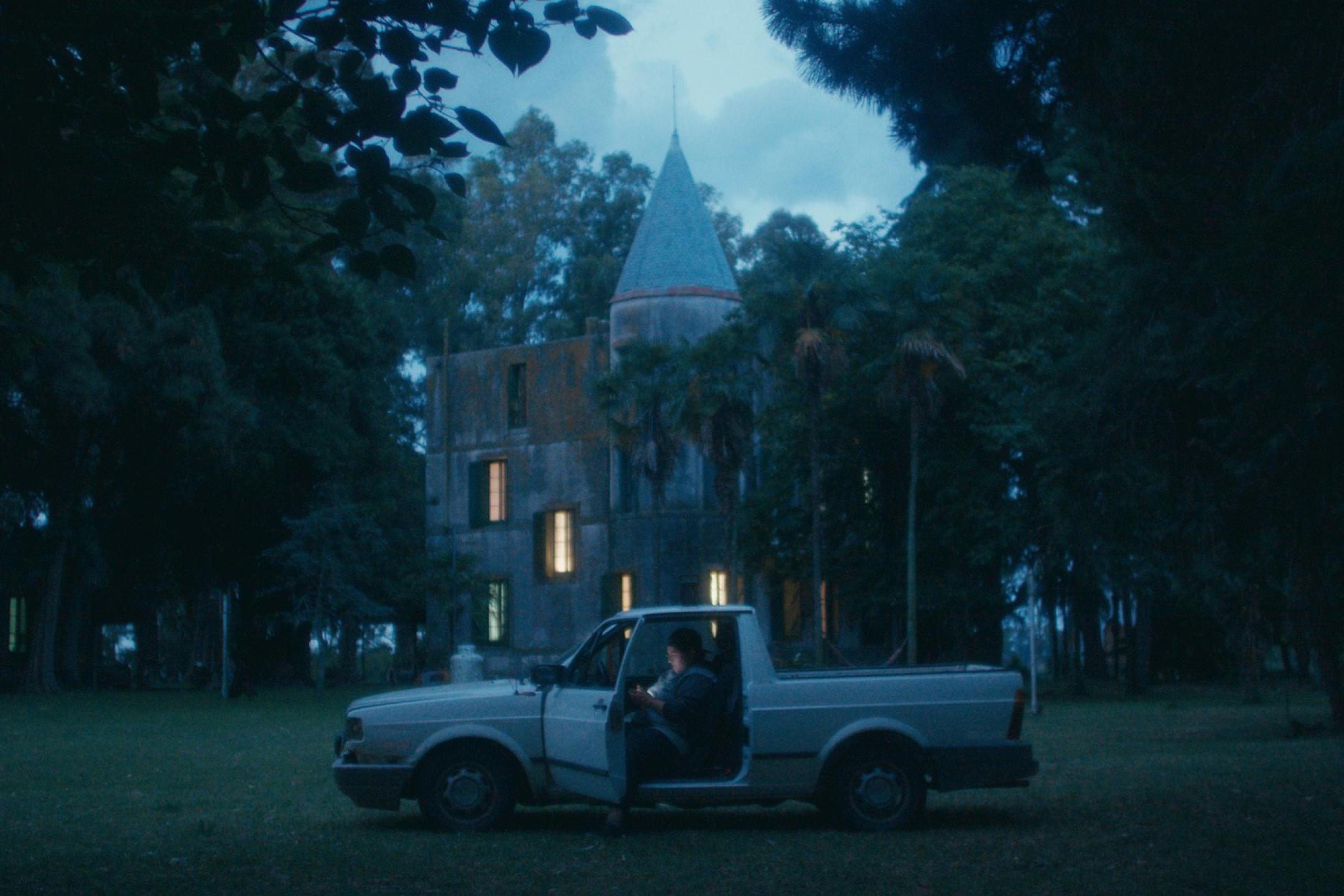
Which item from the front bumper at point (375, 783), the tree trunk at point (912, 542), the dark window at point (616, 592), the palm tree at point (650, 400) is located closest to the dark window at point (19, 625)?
the dark window at point (616, 592)

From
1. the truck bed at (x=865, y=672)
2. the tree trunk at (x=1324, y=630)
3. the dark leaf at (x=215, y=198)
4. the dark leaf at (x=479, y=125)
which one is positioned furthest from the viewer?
the tree trunk at (x=1324, y=630)

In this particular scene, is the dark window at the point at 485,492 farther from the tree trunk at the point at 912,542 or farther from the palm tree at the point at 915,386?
the palm tree at the point at 915,386

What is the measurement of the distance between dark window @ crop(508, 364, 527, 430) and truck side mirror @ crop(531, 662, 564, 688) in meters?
37.3

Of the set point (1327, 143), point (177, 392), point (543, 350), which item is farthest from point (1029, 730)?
point (543, 350)

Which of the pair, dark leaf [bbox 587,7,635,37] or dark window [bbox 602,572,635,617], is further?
dark window [bbox 602,572,635,617]

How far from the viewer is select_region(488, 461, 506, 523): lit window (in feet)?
162

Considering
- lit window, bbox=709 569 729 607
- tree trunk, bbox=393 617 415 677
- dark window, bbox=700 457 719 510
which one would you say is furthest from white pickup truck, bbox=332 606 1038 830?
tree trunk, bbox=393 617 415 677

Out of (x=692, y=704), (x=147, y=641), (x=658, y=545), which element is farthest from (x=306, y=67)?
(x=147, y=641)

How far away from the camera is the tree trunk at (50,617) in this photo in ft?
136

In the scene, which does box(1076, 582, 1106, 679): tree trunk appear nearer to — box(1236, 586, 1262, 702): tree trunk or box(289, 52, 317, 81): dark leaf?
box(1236, 586, 1262, 702): tree trunk

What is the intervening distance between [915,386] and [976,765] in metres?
26.2

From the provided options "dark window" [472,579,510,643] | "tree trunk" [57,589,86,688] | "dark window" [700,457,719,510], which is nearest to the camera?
"tree trunk" [57,589,86,688]

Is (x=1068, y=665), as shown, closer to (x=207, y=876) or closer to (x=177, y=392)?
(x=177, y=392)

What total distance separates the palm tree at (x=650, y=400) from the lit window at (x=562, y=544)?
17.6 ft
